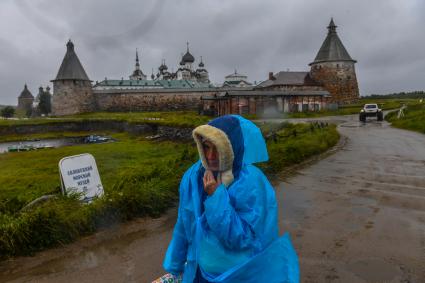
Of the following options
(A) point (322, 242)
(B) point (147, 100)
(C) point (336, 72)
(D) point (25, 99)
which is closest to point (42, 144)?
(B) point (147, 100)

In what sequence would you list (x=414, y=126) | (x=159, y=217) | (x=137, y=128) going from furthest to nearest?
1. (x=137, y=128)
2. (x=414, y=126)
3. (x=159, y=217)

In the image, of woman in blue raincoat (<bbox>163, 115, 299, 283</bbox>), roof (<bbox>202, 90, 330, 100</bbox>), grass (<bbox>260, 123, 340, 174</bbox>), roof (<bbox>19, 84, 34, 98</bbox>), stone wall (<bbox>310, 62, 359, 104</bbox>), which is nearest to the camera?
woman in blue raincoat (<bbox>163, 115, 299, 283</bbox>)

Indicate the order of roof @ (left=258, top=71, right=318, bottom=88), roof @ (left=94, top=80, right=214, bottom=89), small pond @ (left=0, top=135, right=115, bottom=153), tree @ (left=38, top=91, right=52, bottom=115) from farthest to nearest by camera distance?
tree @ (left=38, top=91, right=52, bottom=115), roof @ (left=94, top=80, right=214, bottom=89), roof @ (left=258, top=71, right=318, bottom=88), small pond @ (left=0, top=135, right=115, bottom=153)

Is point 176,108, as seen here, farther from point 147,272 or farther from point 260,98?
point 147,272

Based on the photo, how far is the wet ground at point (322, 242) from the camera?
4109 millimetres

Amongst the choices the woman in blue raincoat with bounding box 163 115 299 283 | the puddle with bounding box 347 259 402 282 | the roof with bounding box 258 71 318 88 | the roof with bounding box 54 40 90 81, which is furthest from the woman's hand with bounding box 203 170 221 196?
the roof with bounding box 54 40 90 81

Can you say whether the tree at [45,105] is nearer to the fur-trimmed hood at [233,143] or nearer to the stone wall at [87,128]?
the stone wall at [87,128]

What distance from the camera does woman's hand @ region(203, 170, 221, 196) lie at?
2.27m

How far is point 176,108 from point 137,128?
935 inches

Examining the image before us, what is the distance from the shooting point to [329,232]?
5.23m

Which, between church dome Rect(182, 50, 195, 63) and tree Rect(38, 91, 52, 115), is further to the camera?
church dome Rect(182, 50, 195, 63)

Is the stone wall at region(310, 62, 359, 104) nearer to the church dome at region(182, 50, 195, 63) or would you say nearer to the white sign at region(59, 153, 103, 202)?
the church dome at region(182, 50, 195, 63)

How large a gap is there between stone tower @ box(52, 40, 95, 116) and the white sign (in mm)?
54511

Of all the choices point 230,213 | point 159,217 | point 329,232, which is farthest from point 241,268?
point 159,217
